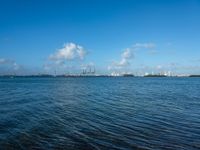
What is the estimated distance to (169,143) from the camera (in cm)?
1602

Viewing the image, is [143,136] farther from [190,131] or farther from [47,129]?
[47,129]

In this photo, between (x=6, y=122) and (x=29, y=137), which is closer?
(x=29, y=137)

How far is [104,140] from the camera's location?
657 inches

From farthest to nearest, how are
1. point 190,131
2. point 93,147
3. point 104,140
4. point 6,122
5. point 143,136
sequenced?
point 6,122 → point 190,131 → point 143,136 → point 104,140 → point 93,147

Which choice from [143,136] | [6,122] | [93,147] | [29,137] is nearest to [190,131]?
[143,136]

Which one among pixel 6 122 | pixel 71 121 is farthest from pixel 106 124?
pixel 6 122

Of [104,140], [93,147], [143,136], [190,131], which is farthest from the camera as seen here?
[190,131]

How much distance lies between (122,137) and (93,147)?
3027 millimetres

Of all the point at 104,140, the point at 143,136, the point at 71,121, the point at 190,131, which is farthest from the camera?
the point at 71,121

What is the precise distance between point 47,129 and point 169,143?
9.30 metres

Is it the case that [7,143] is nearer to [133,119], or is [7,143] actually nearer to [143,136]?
[143,136]

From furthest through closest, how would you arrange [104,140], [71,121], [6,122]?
[71,121] → [6,122] → [104,140]

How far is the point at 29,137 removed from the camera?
56.3 ft

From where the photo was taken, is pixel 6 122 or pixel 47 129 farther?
pixel 6 122
